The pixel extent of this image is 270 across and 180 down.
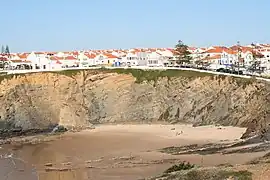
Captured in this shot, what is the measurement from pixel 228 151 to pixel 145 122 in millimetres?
23295

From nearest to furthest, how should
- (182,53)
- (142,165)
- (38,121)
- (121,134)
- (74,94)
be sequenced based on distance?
(142,165), (121,134), (38,121), (74,94), (182,53)

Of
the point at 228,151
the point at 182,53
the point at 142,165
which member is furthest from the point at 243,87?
the point at 182,53

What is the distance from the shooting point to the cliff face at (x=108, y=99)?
175 feet

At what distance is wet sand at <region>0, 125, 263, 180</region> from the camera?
30578 mm

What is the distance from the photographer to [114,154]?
124 ft

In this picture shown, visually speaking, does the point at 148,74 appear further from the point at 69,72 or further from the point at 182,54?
the point at 182,54

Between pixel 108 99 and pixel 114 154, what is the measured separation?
861 inches

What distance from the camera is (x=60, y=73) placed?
6047 cm

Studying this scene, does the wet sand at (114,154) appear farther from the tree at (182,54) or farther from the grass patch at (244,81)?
the tree at (182,54)

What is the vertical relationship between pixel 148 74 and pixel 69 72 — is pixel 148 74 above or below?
below

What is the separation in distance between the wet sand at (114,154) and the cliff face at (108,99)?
3641mm

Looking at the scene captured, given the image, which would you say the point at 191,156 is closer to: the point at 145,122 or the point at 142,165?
the point at 142,165

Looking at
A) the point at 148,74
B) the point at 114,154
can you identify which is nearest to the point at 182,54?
the point at 148,74

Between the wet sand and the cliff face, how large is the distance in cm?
364
